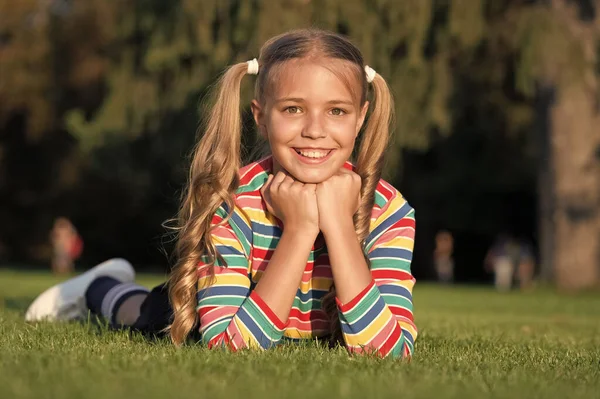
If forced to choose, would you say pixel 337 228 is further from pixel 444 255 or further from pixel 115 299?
pixel 444 255

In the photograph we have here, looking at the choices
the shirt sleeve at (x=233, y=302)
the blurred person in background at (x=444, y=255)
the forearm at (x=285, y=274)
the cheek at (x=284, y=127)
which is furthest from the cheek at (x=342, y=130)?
the blurred person in background at (x=444, y=255)

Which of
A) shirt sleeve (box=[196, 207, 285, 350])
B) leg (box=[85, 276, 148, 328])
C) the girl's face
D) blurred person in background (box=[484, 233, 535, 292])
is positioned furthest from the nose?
blurred person in background (box=[484, 233, 535, 292])

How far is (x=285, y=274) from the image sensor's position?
4.18 meters

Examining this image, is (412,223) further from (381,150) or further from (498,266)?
(498,266)

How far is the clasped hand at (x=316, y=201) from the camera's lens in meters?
4.27

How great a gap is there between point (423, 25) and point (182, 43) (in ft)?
17.3

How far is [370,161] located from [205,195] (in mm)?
824

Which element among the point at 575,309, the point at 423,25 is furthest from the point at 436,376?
the point at 423,25

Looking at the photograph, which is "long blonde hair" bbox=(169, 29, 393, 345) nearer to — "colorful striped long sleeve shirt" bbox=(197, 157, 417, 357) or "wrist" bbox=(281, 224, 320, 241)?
"colorful striped long sleeve shirt" bbox=(197, 157, 417, 357)

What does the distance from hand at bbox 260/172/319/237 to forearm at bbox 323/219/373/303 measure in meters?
0.10

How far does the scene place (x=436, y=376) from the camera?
358 cm

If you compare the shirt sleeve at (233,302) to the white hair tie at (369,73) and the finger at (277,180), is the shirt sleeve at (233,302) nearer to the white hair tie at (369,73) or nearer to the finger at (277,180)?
the finger at (277,180)

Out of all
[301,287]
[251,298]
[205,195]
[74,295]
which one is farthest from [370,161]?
[74,295]

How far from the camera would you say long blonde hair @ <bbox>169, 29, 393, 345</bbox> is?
4.45 metres
